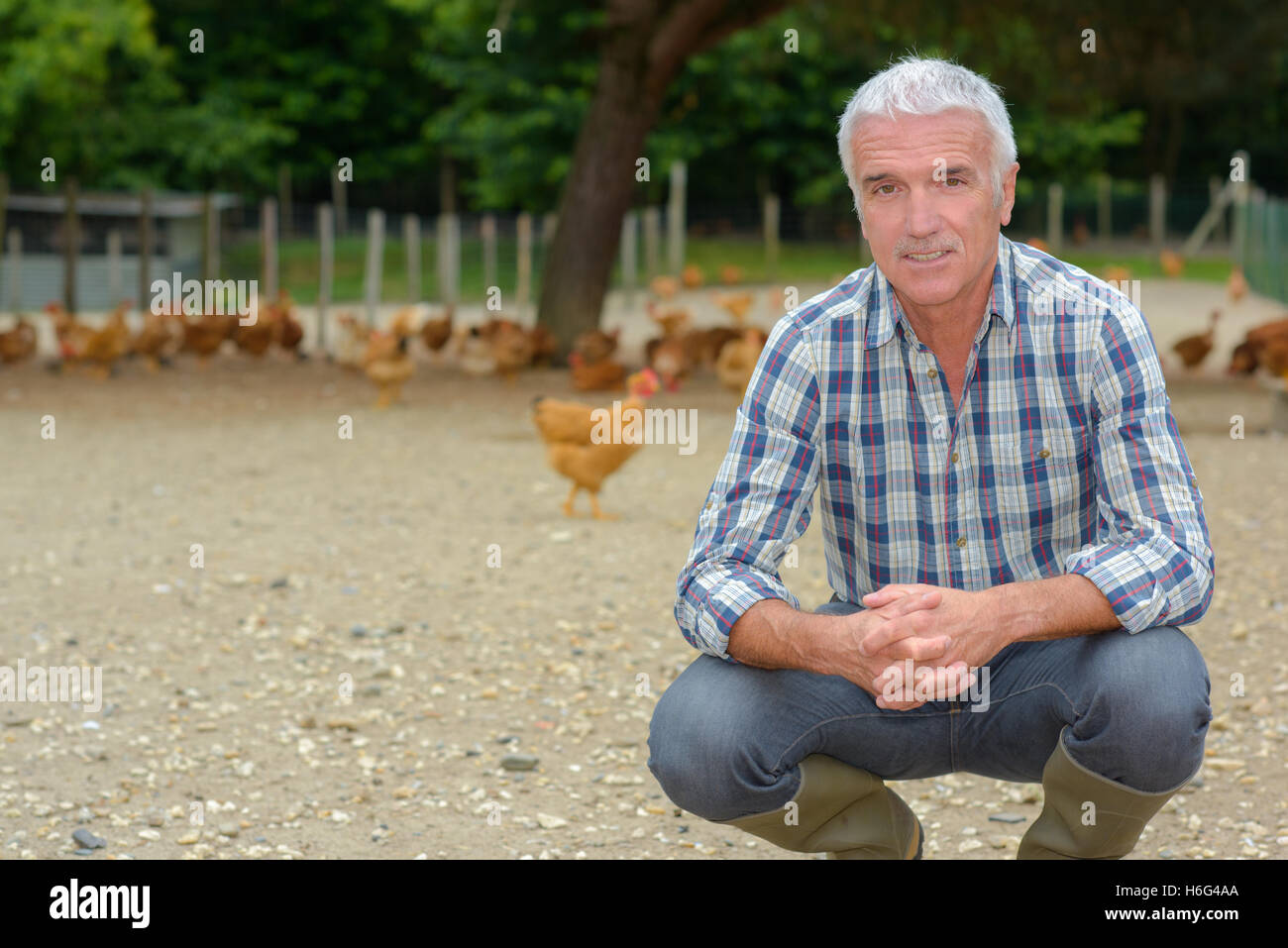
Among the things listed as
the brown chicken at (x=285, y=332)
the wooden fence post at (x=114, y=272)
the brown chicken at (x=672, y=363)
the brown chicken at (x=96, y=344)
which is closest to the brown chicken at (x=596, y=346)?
the brown chicken at (x=672, y=363)

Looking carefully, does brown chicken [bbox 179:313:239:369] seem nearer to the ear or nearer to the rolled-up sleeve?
the ear

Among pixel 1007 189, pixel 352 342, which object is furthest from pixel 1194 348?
pixel 1007 189

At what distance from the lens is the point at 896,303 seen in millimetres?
2775

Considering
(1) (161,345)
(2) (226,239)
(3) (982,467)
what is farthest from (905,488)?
(2) (226,239)

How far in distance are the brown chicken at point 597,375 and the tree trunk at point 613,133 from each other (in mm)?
2599

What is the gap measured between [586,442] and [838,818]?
4.78 metres

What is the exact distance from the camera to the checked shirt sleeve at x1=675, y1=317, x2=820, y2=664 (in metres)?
2.65

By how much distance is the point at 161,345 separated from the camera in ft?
48.2

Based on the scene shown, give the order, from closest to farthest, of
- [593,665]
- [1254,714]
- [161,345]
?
1. [1254,714]
2. [593,665]
3. [161,345]

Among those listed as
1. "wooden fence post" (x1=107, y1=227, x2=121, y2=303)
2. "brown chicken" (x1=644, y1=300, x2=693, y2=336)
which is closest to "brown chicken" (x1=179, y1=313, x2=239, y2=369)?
"brown chicken" (x1=644, y1=300, x2=693, y2=336)

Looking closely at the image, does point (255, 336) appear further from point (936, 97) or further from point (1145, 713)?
point (1145, 713)

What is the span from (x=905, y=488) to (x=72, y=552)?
192 inches

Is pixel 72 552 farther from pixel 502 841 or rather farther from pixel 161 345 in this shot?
pixel 161 345

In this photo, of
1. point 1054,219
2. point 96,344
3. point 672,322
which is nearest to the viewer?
point 96,344
